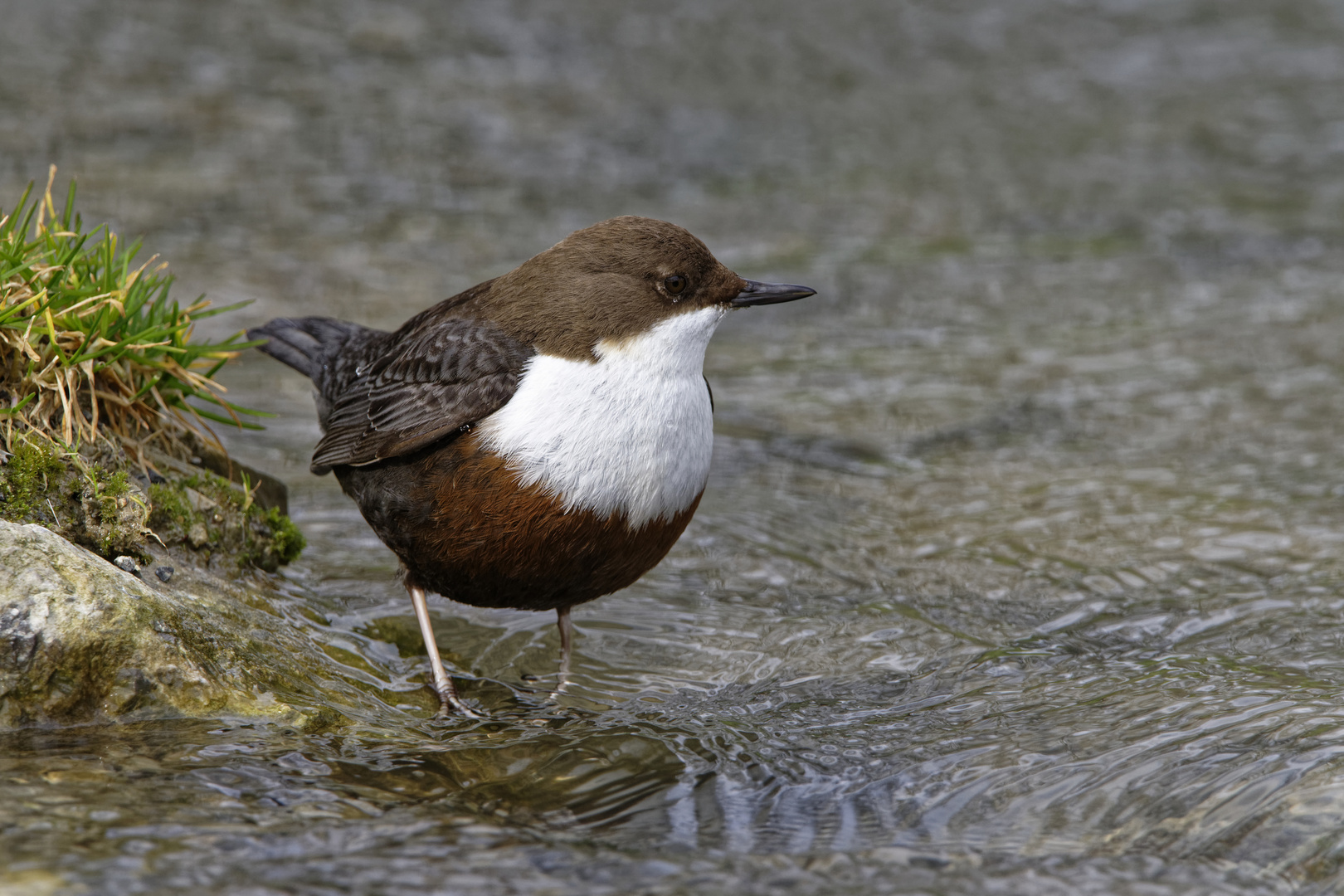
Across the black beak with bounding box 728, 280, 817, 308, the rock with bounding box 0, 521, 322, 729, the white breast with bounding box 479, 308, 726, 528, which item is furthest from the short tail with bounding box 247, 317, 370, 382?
the rock with bounding box 0, 521, 322, 729

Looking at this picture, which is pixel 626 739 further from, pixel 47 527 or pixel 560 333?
pixel 47 527

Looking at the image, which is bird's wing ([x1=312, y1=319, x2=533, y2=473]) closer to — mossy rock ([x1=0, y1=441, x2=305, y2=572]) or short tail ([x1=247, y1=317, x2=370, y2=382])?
mossy rock ([x1=0, y1=441, x2=305, y2=572])

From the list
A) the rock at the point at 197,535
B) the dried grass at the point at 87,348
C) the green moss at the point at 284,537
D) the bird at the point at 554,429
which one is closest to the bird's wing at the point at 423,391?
the bird at the point at 554,429

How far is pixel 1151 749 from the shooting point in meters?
3.20

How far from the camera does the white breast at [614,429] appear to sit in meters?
3.60

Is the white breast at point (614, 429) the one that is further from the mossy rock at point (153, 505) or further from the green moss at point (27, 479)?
the green moss at point (27, 479)

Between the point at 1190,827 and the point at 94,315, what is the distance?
2889 mm

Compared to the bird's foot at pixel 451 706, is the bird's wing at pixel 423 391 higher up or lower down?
higher up

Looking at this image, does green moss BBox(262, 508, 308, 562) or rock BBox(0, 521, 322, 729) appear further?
green moss BBox(262, 508, 308, 562)

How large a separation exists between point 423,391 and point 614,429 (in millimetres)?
635

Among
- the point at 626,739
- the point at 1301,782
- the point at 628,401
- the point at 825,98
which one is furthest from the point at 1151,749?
the point at 825,98

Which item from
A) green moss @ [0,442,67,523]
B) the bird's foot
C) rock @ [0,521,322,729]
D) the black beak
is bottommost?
the bird's foot

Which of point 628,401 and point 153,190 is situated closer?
point 628,401

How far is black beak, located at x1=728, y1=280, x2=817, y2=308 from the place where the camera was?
397 centimetres
